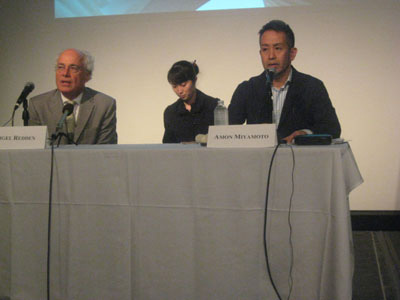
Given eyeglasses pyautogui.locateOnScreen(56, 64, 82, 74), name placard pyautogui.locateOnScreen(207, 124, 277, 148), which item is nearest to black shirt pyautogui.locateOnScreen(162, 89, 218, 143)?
eyeglasses pyautogui.locateOnScreen(56, 64, 82, 74)

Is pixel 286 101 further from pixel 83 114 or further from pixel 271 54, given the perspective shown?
pixel 83 114

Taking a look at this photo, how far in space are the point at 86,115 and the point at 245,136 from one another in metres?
1.47

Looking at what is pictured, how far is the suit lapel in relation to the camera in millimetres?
2494

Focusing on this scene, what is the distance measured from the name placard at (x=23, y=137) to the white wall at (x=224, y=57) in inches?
70.6

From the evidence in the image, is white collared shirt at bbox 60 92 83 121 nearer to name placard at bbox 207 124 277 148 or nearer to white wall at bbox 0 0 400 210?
white wall at bbox 0 0 400 210

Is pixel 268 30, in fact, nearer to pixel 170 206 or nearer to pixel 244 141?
pixel 244 141

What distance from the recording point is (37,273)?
1.53 metres

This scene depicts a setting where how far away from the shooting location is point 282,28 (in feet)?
9.12

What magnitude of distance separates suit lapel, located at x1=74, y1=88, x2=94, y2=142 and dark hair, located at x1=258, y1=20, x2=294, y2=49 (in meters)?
1.36

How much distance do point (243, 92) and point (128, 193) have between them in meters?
1.39

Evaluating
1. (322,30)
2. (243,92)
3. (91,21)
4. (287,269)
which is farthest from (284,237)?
(91,21)

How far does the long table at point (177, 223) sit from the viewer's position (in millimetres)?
1320

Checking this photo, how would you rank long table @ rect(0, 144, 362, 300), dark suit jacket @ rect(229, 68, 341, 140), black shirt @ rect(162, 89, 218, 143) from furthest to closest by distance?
black shirt @ rect(162, 89, 218, 143), dark suit jacket @ rect(229, 68, 341, 140), long table @ rect(0, 144, 362, 300)

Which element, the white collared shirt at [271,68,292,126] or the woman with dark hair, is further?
the woman with dark hair
